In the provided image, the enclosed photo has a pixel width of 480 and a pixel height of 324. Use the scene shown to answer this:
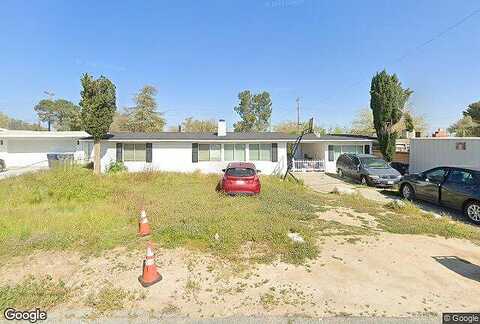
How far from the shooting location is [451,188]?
9500 millimetres

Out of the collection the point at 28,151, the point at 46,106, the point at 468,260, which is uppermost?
the point at 46,106

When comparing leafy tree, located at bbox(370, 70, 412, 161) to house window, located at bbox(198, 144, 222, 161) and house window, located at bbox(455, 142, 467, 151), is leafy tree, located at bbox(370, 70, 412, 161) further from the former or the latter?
house window, located at bbox(198, 144, 222, 161)

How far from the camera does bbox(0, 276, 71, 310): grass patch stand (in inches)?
149

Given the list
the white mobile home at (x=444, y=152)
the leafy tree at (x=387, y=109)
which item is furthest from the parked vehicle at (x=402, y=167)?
the leafy tree at (x=387, y=109)

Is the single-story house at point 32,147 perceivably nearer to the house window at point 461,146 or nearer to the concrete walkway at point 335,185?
the concrete walkway at point 335,185

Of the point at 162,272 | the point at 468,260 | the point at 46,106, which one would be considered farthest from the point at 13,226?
the point at 46,106

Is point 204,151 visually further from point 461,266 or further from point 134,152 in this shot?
point 461,266

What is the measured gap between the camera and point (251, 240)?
6.11 m

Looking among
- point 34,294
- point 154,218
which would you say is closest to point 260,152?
point 154,218

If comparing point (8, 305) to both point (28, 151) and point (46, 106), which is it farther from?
point (46, 106)

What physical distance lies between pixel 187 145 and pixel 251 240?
14.0 metres

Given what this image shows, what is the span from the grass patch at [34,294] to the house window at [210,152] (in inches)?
601

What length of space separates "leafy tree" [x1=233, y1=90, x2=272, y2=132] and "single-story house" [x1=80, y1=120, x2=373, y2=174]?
40438mm

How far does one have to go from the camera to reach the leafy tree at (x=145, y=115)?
4716 cm
